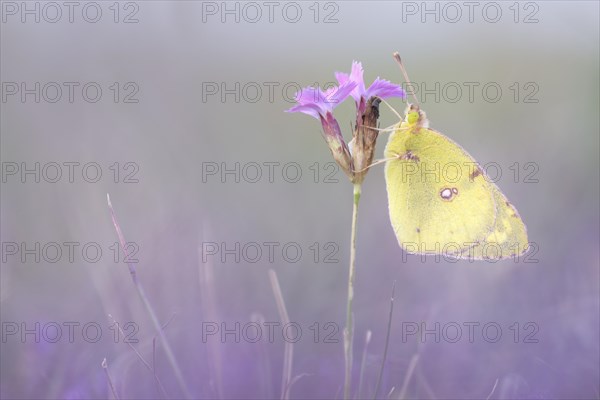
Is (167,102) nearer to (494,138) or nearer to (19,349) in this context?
(494,138)

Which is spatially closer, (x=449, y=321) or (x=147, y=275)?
(x=449, y=321)

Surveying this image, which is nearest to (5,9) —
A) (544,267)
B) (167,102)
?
(167,102)

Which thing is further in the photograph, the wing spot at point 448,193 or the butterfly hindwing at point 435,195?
the wing spot at point 448,193

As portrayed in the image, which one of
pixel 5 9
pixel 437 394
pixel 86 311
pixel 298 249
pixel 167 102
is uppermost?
pixel 5 9

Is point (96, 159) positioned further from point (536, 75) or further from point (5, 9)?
point (536, 75)

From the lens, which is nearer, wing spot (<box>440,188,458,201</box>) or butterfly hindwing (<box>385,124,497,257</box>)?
butterfly hindwing (<box>385,124,497,257</box>)

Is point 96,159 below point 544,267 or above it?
above

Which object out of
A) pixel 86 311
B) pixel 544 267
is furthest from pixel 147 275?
pixel 544 267

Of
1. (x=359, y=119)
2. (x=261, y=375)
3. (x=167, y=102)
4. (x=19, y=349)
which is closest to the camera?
(x=359, y=119)

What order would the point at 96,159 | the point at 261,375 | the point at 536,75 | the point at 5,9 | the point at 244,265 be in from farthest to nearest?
the point at 536,75
the point at 5,9
the point at 96,159
the point at 244,265
the point at 261,375
